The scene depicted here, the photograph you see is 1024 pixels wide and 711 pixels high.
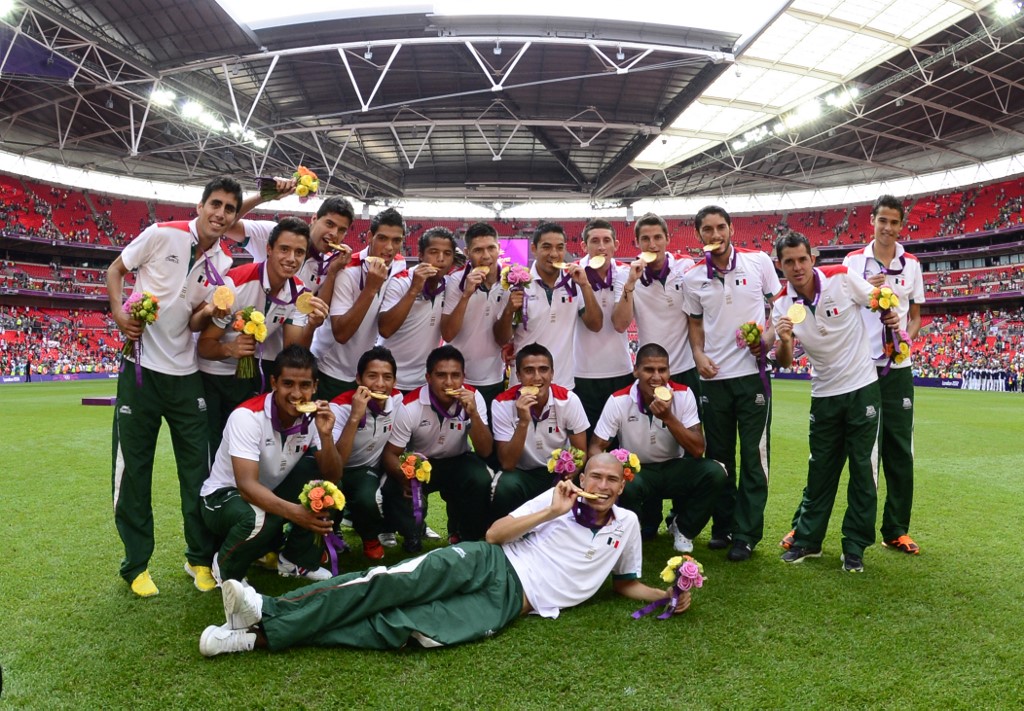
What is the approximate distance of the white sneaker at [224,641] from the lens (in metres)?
3.25

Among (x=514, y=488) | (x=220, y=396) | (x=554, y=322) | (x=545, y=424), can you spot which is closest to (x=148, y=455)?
(x=220, y=396)

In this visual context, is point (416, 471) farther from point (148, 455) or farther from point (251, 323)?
point (148, 455)

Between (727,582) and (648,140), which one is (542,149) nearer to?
(648,140)

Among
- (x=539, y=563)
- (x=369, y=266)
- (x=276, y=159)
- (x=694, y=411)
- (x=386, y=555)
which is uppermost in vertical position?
(x=276, y=159)

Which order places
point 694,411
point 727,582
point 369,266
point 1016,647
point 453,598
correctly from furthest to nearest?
point 694,411
point 369,266
point 727,582
point 453,598
point 1016,647

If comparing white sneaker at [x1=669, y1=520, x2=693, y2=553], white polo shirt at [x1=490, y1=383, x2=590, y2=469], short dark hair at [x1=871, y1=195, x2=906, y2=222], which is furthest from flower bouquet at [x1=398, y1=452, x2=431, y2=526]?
short dark hair at [x1=871, y1=195, x2=906, y2=222]

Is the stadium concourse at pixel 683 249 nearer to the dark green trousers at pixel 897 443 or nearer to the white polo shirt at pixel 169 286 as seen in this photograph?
the dark green trousers at pixel 897 443

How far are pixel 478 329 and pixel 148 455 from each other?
2673 mm

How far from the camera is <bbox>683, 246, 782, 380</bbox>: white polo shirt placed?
5309mm

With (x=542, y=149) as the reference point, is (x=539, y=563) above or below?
below

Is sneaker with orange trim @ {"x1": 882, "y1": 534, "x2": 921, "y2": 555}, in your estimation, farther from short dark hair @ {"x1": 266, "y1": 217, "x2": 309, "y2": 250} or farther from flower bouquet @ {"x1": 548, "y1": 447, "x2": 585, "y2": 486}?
short dark hair @ {"x1": 266, "y1": 217, "x2": 309, "y2": 250}

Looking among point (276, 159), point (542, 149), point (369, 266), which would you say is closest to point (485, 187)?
point (542, 149)

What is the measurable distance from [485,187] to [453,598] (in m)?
36.2

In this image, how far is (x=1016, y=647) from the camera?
3.43m
